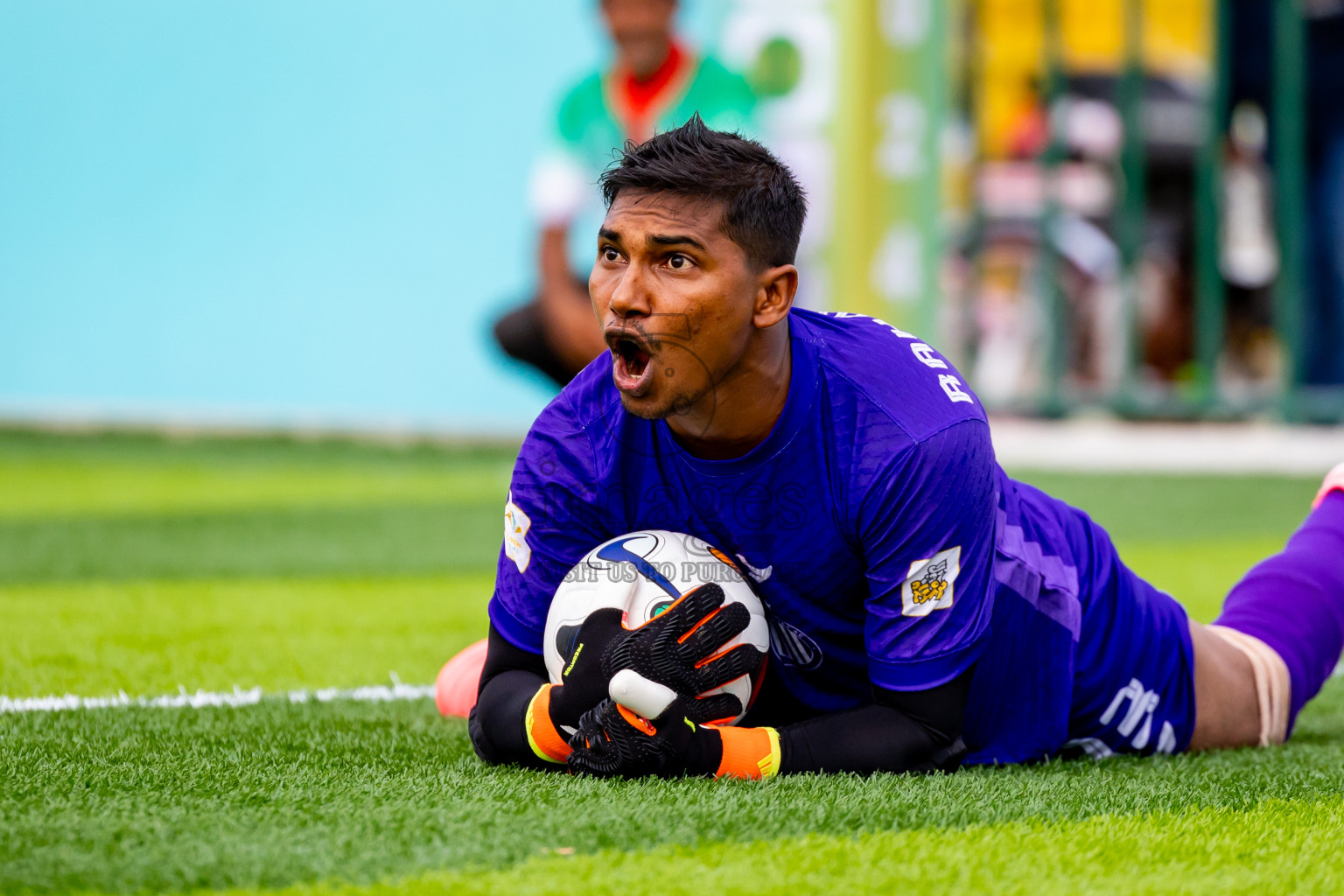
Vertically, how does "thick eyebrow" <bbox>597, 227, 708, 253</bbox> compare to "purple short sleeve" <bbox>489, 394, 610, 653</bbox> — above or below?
above

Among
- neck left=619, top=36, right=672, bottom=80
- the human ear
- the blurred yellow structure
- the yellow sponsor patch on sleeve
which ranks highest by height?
the blurred yellow structure

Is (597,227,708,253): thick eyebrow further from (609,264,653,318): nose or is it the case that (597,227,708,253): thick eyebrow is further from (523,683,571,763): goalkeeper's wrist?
(523,683,571,763): goalkeeper's wrist

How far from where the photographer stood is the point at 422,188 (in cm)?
1198

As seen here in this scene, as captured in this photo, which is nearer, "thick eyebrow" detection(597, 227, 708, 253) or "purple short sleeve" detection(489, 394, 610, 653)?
"thick eyebrow" detection(597, 227, 708, 253)

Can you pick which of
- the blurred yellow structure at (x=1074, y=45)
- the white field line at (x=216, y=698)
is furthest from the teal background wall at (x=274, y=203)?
the white field line at (x=216, y=698)

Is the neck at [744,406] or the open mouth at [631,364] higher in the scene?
the open mouth at [631,364]

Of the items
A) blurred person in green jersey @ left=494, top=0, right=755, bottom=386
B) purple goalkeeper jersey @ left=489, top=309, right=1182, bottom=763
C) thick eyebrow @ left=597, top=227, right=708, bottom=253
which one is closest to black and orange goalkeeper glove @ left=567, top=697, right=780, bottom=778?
purple goalkeeper jersey @ left=489, top=309, right=1182, bottom=763

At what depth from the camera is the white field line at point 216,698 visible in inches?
133

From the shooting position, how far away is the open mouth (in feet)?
8.34

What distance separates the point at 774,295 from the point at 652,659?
64 cm

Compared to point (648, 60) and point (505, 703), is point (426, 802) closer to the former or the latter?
point (505, 703)

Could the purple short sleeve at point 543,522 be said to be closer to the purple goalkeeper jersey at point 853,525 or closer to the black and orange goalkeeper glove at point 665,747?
the purple goalkeeper jersey at point 853,525

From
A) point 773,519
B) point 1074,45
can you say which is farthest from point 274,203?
point 773,519

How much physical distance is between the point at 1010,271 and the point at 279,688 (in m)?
12.1
